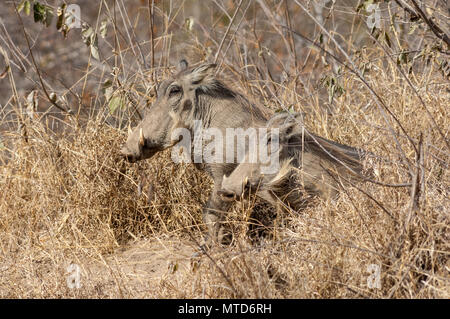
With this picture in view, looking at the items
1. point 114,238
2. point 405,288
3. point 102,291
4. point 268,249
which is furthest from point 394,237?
point 114,238

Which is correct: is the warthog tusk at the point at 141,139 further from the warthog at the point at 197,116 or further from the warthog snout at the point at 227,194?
the warthog snout at the point at 227,194

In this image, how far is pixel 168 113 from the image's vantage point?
3965 millimetres

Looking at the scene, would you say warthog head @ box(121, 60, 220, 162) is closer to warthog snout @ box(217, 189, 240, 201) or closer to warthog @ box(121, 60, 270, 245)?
warthog @ box(121, 60, 270, 245)

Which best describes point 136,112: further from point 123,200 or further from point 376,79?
point 376,79

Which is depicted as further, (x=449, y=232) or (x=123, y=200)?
(x=123, y=200)

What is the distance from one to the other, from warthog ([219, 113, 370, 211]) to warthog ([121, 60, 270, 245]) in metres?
0.21

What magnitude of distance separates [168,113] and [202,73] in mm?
294

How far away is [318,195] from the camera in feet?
12.5

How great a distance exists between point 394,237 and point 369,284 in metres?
0.24

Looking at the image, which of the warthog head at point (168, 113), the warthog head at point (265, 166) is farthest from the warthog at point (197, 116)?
the warthog head at point (265, 166)

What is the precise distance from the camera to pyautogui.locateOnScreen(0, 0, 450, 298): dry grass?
9.54 feet

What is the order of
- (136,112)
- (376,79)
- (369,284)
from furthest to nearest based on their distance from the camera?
(376,79), (136,112), (369,284)

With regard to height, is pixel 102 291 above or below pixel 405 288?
below

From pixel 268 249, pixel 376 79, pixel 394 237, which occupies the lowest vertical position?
pixel 268 249
